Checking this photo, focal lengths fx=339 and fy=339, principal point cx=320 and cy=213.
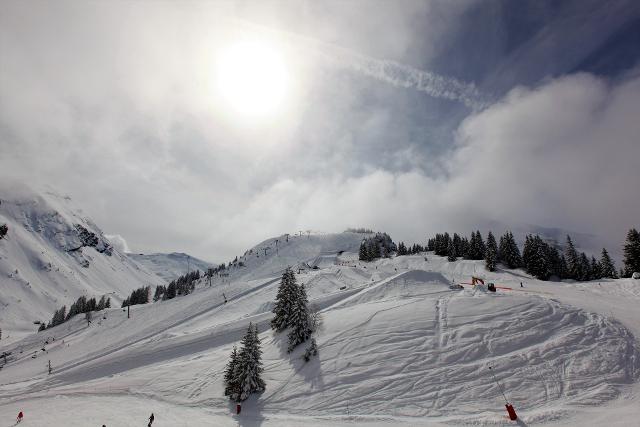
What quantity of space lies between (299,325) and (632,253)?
6314cm

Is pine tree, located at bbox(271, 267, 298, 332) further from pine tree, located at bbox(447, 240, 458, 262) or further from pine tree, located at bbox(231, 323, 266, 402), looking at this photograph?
pine tree, located at bbox(447, 240, 458, 262)

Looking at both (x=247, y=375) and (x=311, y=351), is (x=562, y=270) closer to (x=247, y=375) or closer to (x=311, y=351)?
(x=311, y=351)

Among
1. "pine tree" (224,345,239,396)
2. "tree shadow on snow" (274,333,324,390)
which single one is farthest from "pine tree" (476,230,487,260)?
"pine tree" (224,345,239,396)

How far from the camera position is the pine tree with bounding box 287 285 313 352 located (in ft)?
123

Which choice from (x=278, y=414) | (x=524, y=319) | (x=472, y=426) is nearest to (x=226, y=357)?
(x=278, y=414)

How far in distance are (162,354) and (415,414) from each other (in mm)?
44070

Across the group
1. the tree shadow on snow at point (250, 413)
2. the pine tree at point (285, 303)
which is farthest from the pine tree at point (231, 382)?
the pine tree at point (285, 303)

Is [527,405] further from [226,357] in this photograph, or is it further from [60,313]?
[60,313]

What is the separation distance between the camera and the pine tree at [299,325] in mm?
37562

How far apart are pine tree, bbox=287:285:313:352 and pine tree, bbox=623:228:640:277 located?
6121 cm

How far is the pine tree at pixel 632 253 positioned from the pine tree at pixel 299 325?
6121cm

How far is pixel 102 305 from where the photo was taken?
475ft

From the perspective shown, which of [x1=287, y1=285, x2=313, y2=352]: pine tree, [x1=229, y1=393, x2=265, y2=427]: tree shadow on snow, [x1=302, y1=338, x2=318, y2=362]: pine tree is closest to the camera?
[x1=229, y1=393, x2=265, y2=427]: tree shadow on snow

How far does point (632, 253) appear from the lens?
200 ft
